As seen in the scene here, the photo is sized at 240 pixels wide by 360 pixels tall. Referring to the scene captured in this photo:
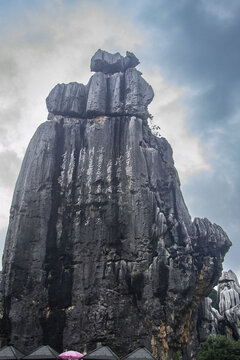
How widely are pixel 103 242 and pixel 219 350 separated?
38.6 ft

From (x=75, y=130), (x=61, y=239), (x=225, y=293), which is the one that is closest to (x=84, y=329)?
(x=61, y=239)

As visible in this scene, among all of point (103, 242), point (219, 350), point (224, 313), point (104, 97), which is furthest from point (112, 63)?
point (224, 313)

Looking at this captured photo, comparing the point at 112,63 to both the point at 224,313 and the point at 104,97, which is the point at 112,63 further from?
the point at 224,313

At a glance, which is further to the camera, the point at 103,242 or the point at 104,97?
the point at 104,97

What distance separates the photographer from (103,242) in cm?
2200

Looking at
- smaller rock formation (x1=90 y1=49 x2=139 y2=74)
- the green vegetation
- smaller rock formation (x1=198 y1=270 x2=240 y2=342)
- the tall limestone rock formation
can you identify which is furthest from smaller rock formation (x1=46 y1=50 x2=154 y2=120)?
smaller rock formation (x1=198 y1=270 x2=240 y2=342)

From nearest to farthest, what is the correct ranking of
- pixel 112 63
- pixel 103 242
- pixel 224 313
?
pixel 103 242 → pixel 112 63 → pixel 224 313

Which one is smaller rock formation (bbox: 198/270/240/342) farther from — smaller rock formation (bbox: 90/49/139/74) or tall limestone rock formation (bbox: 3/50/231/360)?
smaller rock formation (bbox: 90/49/139/74)

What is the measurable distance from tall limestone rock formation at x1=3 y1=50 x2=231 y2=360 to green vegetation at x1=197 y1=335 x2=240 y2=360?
2693 mm

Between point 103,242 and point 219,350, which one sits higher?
point 103,242

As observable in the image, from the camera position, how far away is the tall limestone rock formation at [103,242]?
1986cm

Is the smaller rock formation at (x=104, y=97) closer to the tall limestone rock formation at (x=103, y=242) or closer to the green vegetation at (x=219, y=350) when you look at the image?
the tall limestone rock formation at (x=103, y=242)

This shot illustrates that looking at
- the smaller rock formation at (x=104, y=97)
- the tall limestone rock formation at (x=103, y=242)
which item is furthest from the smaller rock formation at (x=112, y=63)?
the tall limestone rock formation at (x=103, y=242)

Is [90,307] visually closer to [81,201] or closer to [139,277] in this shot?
[139,277]
